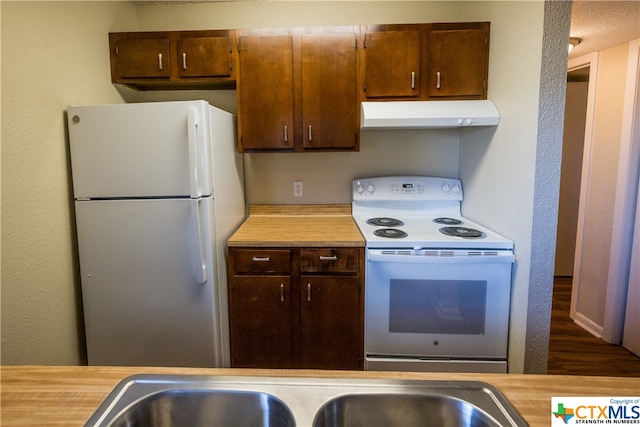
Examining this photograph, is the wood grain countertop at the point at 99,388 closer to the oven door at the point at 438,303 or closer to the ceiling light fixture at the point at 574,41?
the oven door at the point at 438,303

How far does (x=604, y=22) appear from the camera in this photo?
7.22 feet

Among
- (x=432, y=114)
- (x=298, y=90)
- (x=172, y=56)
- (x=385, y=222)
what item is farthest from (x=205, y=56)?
(x=385, y=222)

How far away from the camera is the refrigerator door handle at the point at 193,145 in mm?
1702

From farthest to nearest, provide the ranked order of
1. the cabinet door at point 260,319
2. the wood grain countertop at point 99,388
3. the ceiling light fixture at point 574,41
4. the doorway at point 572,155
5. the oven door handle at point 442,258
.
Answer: the doorway at point 572,155 < the ceiling light fixture at point 574,41 < the cabinet door at point 260,319 < the oven door handle at point 442,258 < the wood grain countertop at point 99,388

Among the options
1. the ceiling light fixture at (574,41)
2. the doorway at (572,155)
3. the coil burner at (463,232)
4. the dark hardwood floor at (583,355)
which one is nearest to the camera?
the coil burner at (463,232)

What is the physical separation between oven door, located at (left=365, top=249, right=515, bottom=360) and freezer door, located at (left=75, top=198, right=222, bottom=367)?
886mm

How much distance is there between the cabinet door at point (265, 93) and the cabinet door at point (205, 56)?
0.10 meters

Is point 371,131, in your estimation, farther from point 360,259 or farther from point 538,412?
point 538,412

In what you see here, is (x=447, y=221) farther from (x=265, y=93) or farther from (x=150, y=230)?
(x=150, y=230)

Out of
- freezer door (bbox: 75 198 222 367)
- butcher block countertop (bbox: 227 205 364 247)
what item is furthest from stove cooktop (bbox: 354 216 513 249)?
freezer door (bbox: 75 198 222 367)

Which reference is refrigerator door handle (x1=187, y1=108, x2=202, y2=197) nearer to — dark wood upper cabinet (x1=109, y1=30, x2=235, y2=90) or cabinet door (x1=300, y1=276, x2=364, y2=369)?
dark wood upper cabinet (x1=109, y1=30, x2=235, y2=90)

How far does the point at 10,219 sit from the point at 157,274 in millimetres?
660

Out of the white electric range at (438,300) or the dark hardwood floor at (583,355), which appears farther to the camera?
the dark hardwood floor at (583,355)

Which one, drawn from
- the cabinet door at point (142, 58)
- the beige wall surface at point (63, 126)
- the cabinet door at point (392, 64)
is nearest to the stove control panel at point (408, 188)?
the beige wall surface at point (63, 126)
